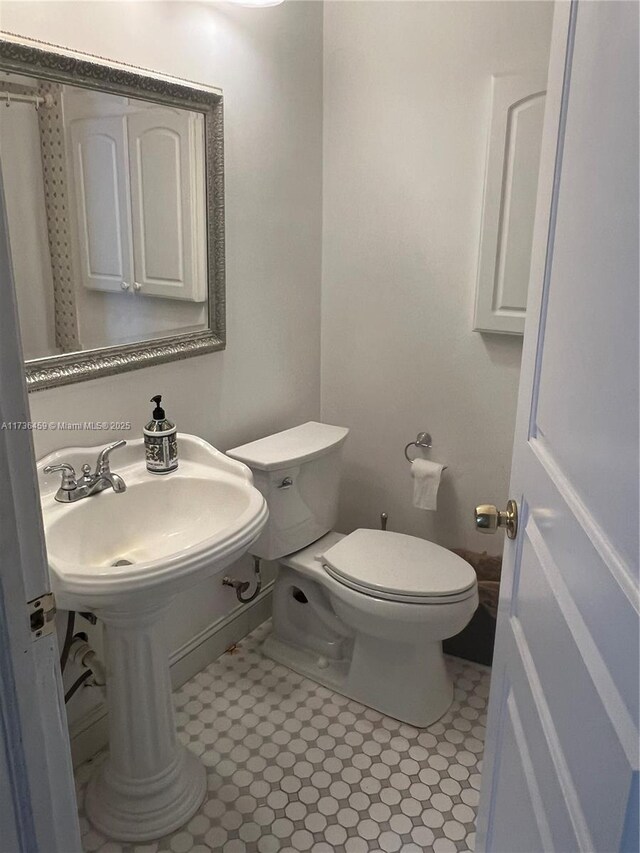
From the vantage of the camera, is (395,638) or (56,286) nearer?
(56,286)

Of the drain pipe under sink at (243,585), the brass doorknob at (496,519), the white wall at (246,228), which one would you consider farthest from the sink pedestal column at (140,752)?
the brass doorknob at (496,519)

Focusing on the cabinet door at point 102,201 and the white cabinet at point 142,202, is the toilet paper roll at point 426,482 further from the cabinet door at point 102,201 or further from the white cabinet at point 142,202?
the cabinet door at point 102,201

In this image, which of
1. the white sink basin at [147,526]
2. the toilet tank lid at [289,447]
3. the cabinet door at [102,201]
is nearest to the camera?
the white sink basin at [147,526]

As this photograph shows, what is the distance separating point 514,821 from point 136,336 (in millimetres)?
1359

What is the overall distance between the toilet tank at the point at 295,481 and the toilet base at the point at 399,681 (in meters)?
0.39

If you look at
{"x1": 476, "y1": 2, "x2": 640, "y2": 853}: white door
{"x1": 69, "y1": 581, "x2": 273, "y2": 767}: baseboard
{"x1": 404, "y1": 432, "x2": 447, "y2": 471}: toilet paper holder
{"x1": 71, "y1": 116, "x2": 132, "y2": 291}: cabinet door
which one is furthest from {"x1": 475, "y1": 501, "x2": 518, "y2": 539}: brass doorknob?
{"x1": 69, "y1": 581, "x2": 273, "y2": 767}: baseboard

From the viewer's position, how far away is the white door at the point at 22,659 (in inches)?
30.1

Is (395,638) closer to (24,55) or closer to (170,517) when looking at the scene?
(170,517)

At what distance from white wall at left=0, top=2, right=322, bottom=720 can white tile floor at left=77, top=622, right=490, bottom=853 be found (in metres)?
0.27

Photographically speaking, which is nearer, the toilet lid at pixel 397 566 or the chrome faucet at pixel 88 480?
the chrome faucet at pixel 88 480

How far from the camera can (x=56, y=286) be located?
1.57 m

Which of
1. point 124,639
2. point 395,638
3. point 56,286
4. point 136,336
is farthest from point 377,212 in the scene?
point 124,639

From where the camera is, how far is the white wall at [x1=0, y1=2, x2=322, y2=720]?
1.67 meters

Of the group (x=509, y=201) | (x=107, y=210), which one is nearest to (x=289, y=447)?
(x=107, y=210)
